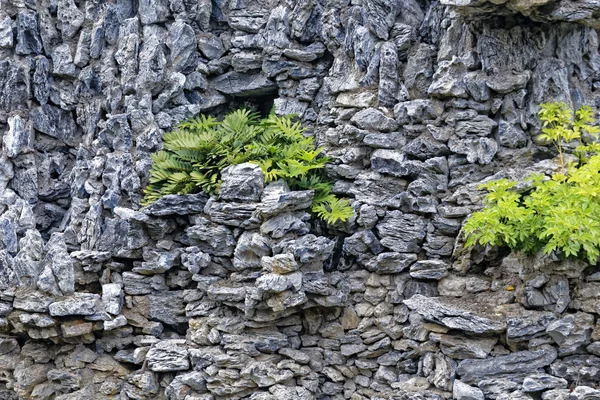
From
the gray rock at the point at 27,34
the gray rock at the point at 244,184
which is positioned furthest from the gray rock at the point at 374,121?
the gray rock at the point at 27,34

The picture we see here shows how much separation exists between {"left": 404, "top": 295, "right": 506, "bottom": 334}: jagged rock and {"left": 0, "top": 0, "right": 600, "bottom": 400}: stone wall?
0.03 meters

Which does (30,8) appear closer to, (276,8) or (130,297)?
(276,8)

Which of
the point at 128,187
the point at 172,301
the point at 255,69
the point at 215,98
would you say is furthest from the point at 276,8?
the point at 172,301

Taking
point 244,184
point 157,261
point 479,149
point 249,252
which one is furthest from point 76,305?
point 479,149

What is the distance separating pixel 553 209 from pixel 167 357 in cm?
608

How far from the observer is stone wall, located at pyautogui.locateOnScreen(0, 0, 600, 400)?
10.0 metres

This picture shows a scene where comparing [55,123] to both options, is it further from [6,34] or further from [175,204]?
[175,204]

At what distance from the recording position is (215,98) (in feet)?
42.6

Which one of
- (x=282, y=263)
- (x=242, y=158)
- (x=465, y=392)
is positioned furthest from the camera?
(x=242, y=158)

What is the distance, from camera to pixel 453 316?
31.6 ft

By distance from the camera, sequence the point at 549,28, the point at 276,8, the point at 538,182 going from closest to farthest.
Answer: the point at 538,182
the point at 549,28
the point at 276,8

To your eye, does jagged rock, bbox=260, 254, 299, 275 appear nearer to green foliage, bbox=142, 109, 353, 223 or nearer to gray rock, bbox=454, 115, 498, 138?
green foliage, bbox=142, 109, 353, 223

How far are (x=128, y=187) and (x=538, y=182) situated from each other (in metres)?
6.48

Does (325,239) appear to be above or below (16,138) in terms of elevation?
below
